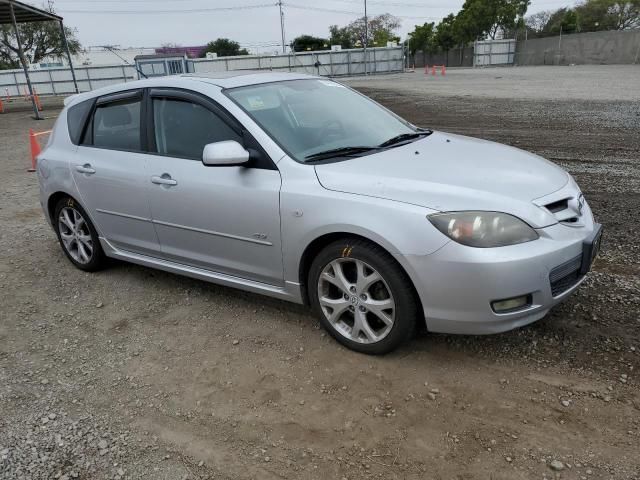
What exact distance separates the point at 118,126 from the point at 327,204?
221 cm

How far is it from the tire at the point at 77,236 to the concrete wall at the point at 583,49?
150ft

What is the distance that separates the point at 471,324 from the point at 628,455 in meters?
0.91

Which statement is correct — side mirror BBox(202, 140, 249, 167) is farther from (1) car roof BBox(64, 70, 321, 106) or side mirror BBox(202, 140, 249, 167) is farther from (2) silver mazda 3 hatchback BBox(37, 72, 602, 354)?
(1) car roof BBox(64, 70, 321, 106)

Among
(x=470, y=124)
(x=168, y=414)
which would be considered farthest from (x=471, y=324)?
(x=470, y=124)

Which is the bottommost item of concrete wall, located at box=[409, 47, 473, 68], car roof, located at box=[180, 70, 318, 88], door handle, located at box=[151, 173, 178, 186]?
concrete wall, located at box=[409, 47, 473, 68]

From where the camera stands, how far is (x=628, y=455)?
2.32m

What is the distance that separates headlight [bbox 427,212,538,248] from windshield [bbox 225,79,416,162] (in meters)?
0.96

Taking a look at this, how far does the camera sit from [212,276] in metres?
3.87

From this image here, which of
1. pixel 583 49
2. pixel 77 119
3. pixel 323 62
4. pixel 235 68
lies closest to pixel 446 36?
pixel 583 49

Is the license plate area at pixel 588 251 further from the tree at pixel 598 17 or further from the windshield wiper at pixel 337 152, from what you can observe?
the tree at pixel 598 17

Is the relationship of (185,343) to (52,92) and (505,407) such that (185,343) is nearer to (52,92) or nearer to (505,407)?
(505,407)

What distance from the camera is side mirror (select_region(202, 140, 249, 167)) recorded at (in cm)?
326

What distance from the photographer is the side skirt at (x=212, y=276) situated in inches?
137

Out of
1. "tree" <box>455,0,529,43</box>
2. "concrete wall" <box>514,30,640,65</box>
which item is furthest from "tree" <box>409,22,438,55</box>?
"concrete wall" <box>514,30,640,65</box>
